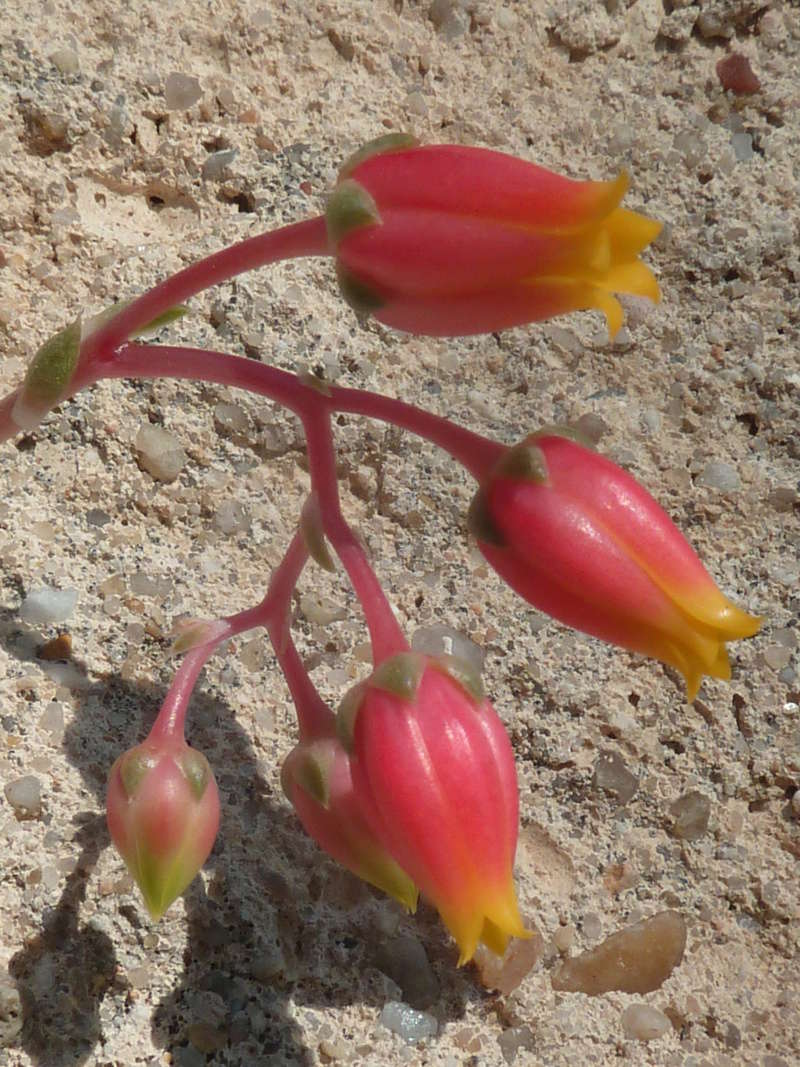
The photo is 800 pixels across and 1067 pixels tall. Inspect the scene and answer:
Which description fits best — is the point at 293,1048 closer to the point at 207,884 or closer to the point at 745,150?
the point at 207,884

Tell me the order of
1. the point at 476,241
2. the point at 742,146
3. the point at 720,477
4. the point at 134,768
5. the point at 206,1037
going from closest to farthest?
the point at 476,241 < the point at 134,768 < the point at 206,1037 < the point at 720,477 < the point at 742,146

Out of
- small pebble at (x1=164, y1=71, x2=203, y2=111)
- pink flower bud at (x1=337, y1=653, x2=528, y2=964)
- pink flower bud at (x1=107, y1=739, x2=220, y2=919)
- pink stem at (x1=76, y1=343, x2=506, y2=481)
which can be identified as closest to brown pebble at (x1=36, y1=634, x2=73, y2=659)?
pink flower bud at (x1=107, y1=739, x2=220, y2=919)

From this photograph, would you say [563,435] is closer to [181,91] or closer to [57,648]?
[57,648]

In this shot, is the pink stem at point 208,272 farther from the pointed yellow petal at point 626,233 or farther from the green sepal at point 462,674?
the green sepal at point 462,674

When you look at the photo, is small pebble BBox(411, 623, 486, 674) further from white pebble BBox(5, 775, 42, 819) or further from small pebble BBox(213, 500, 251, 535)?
white pebble BBox(5, 775, 42, 819)

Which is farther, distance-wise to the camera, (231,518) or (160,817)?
(231,518)

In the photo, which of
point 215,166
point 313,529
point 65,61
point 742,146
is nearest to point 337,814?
point 313,529
